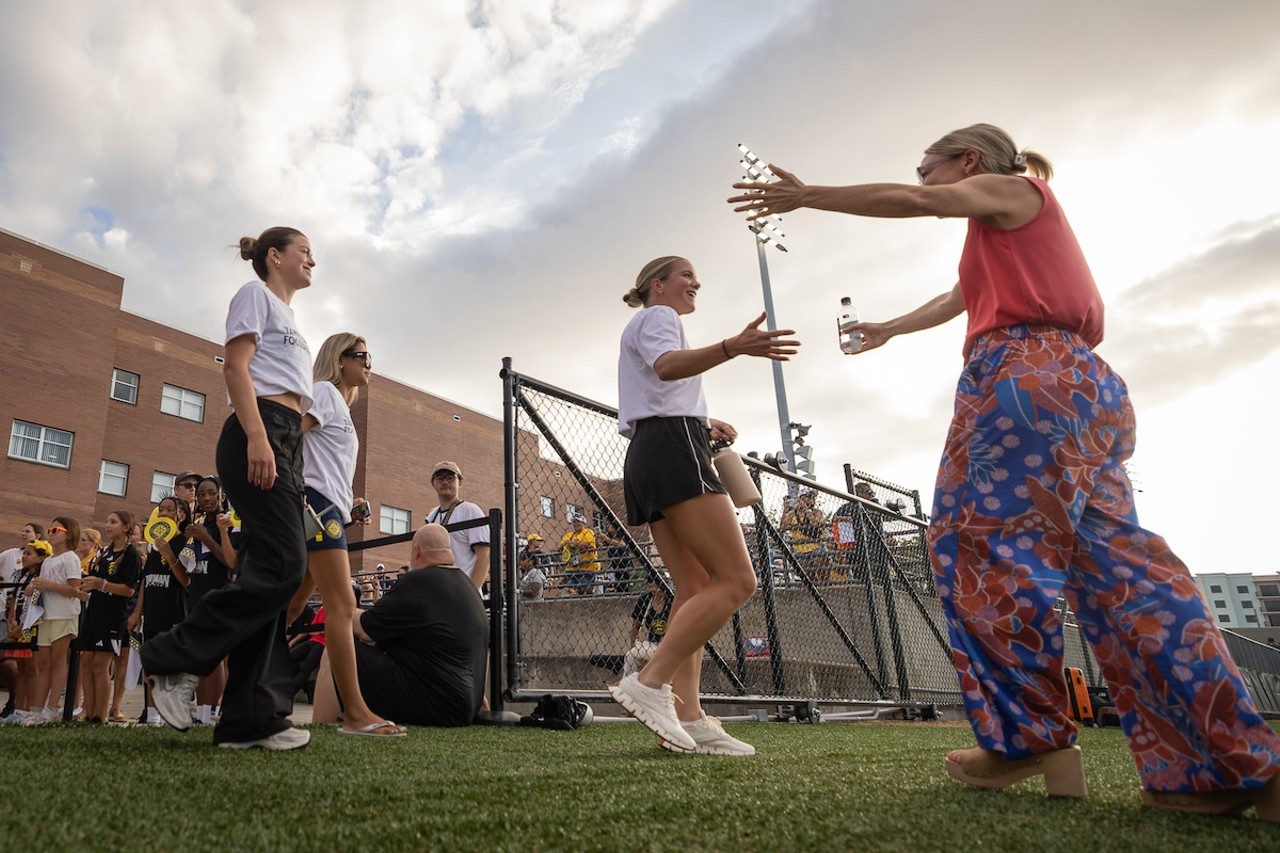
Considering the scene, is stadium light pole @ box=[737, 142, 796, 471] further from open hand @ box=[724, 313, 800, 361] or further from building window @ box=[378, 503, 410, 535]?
building window @ box=[378, 503, 410, 535]

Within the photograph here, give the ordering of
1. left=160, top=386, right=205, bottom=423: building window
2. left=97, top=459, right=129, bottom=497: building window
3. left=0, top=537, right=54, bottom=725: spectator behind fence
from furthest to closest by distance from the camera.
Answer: left=160, top=386, right=205, bottom=423: building window → left=97, top=459, right=129, bottom=497: building window → left=0, top=537, right=54, bottom=725: spectator behind fence

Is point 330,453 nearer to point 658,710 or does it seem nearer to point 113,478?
point 658,710

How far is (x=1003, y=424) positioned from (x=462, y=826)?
5.20 ft

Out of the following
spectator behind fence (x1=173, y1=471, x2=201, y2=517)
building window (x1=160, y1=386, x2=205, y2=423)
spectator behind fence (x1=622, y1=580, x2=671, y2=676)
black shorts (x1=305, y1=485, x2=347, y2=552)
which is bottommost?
spectator behind fence (x1=622, y1=580, x2=671, y2=676)

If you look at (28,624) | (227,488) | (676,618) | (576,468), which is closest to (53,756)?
(227,488)

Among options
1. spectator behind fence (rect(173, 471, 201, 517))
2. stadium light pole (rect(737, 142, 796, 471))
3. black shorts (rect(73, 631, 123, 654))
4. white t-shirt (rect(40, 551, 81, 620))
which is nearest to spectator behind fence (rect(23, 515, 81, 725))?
white t-shirt (rect(40, 551, 81, 620))

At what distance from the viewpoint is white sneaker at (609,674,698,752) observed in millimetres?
3086

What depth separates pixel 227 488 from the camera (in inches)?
121

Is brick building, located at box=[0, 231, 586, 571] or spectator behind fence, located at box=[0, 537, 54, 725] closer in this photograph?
spectator behind fence, located at box=[0, 537, 54, 725]

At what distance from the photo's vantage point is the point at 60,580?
6.97 m

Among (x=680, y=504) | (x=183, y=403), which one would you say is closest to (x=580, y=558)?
(x=680, y=504)

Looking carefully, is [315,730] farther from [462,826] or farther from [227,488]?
[462,826]

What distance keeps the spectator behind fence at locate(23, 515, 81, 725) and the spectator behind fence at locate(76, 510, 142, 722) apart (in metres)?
0.62

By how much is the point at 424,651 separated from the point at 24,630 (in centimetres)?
457
